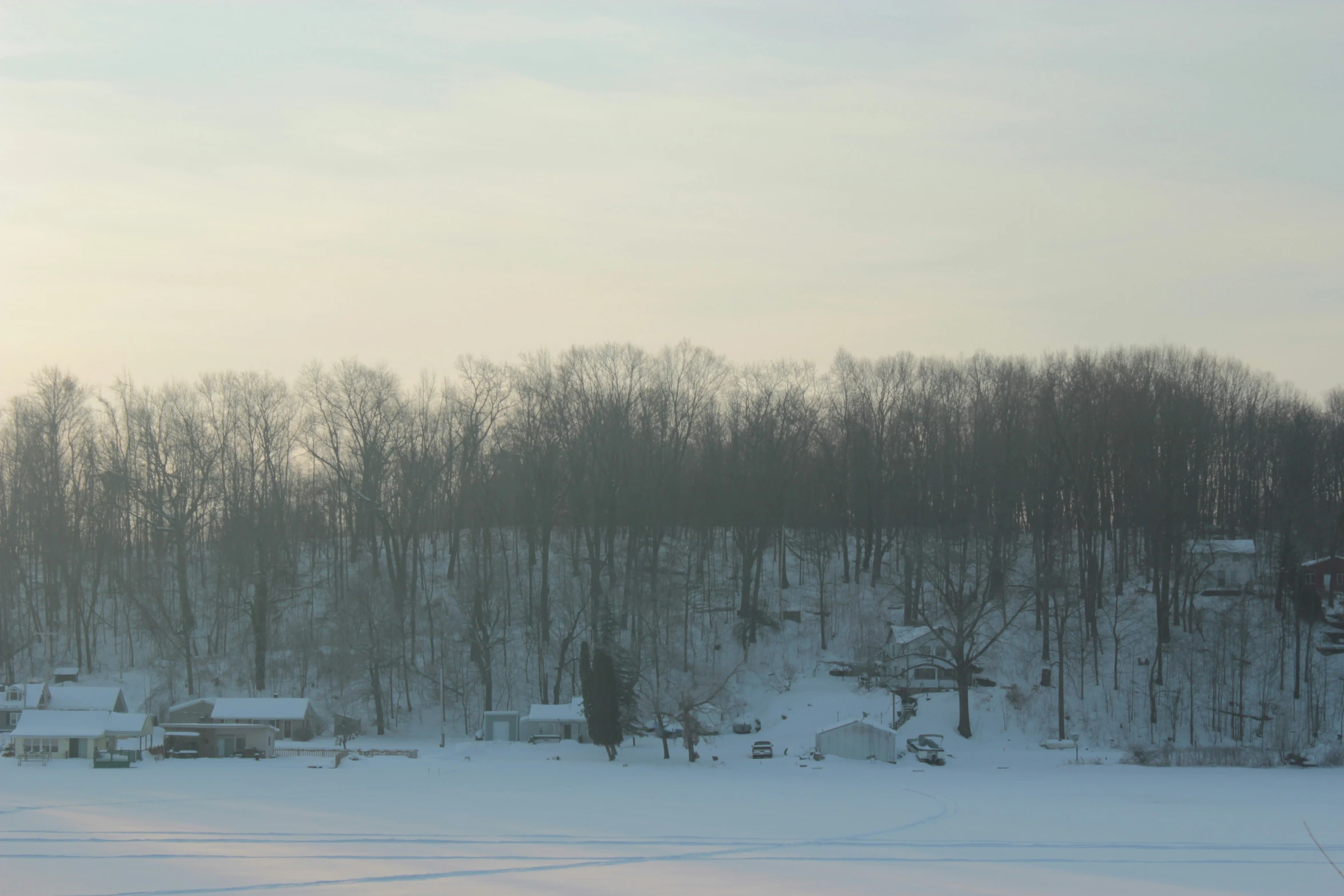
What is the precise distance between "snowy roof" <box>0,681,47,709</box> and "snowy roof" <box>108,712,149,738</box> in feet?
17.6

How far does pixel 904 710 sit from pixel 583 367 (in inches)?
1278

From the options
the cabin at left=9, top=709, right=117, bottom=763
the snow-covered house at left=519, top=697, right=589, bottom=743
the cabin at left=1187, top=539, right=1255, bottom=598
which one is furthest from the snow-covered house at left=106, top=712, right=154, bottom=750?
the cabin at left=1187, top=539, right=1255, bottom=598

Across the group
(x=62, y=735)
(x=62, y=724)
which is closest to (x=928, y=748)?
(x=62, y=735)

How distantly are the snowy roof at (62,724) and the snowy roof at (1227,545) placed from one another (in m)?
57.2

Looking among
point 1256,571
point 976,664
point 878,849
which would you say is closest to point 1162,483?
point 1256,571

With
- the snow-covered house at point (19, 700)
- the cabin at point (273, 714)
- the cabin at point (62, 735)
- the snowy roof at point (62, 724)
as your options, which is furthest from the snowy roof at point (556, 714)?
the snow-covered house at point (19, 700)

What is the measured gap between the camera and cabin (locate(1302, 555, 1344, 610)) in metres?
62.3

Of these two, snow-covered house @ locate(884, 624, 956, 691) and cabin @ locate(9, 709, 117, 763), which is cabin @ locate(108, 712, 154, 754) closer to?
cabin @ locate(9, 709, 117, 763)

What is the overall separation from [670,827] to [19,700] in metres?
45.5

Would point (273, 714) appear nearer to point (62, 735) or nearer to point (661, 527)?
point (62, 735)

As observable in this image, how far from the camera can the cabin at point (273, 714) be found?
59.8 metres

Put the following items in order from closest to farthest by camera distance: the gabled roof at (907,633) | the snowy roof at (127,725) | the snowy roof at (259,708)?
the snowy roof at (127,725) < the snowy roof at (259,708) < the gabled roof at (907,633)

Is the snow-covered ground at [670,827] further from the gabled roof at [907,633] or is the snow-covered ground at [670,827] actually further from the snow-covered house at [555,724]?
the gabled roof at [907,633]

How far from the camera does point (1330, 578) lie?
2527 inches
